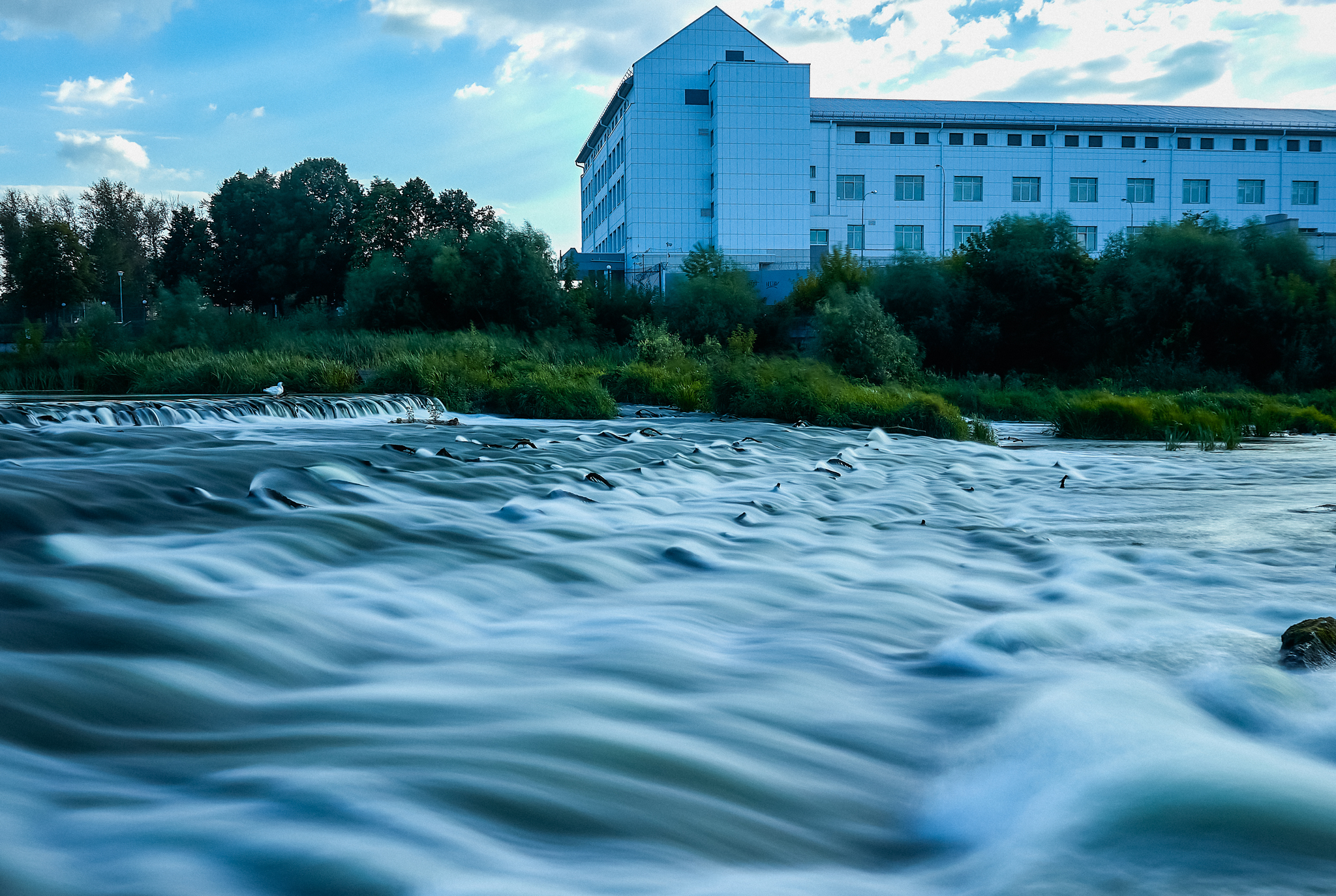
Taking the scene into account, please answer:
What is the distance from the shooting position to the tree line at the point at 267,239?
5131 cm

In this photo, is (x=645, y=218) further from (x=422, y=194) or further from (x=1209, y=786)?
(x=1209, y=786)

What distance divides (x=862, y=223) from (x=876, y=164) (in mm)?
3519

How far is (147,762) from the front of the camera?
7.65ft

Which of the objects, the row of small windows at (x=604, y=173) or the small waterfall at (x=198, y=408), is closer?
the small waterfall at (x=198, y=408)

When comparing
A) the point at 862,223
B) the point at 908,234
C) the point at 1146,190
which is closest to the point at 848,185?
the point at 862,223

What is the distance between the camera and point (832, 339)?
23000 mm

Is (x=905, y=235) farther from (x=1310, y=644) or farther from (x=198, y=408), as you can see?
(x=1310, y=644)

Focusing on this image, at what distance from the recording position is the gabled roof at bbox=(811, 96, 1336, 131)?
178 ft

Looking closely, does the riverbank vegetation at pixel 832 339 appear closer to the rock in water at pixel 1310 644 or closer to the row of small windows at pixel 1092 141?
the rock in water at pixel 1310 644

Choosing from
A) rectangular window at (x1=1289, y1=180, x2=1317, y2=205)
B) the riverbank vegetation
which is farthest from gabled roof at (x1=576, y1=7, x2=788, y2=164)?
rectangular window at (x1=1289, y1=180, x2=1317, y2=205)

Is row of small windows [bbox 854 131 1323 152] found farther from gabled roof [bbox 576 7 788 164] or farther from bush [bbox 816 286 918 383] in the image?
bush [bbox 816 286 918 383]

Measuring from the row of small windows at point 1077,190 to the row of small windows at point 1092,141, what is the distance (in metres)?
2.00

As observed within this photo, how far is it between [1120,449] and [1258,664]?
10.9 metres

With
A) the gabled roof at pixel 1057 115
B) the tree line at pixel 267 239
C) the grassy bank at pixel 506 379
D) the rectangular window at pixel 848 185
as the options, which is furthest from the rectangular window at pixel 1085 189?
the grassy bank at pixel 506 379
